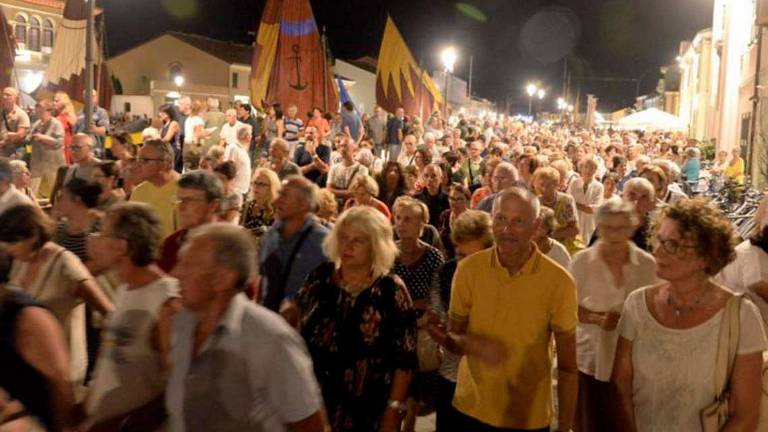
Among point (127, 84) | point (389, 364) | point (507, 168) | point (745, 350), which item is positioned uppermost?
point (127, 84)

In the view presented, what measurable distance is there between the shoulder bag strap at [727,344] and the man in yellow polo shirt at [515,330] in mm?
758

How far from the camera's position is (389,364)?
14.3 ft

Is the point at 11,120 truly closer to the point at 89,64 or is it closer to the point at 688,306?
the point at 89,64

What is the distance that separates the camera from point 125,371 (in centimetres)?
365

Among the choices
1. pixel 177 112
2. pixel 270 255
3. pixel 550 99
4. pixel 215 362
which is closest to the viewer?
Result: pixel 215 362

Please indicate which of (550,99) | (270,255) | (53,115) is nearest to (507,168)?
(270,255)

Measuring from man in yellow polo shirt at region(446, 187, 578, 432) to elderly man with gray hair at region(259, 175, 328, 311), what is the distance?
1.55 metres

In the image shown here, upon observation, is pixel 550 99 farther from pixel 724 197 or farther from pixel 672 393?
pixel 672 393

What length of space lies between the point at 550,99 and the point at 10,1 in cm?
10141

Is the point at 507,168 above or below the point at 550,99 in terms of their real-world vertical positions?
below

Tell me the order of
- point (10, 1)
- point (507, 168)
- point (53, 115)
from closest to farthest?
1. point (507, 168)
2. point (53, 115)
3. point (10, 1)

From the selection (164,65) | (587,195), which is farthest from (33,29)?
(587,195)

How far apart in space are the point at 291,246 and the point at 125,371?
223 cm

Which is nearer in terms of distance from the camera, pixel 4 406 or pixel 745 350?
Answer: pixel 4 406
